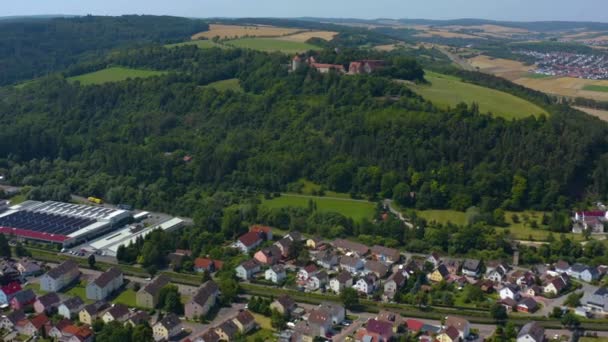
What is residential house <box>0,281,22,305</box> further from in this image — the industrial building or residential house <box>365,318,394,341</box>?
residential house <box>365,318,394,341</box>

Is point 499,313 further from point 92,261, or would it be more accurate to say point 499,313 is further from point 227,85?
point 227,85

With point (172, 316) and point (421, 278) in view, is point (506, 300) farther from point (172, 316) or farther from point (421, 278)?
point (172, 316)

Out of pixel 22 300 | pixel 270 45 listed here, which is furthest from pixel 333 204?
pixel 270 45

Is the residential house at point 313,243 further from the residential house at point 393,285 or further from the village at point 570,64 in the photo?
the village at point 570,64

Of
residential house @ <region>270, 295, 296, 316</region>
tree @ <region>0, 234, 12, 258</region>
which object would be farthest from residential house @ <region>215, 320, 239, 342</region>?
tree @ <region>0, 234, 12, 258</region>

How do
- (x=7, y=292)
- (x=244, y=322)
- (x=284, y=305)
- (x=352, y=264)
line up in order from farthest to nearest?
(x=352, y=264) < (x=7, y=292) < (x=284, y=305) < (x=244, y=322)

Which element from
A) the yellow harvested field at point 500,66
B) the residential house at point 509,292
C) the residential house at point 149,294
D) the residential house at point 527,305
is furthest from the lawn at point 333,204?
the yellow harvested field at point 500,66
